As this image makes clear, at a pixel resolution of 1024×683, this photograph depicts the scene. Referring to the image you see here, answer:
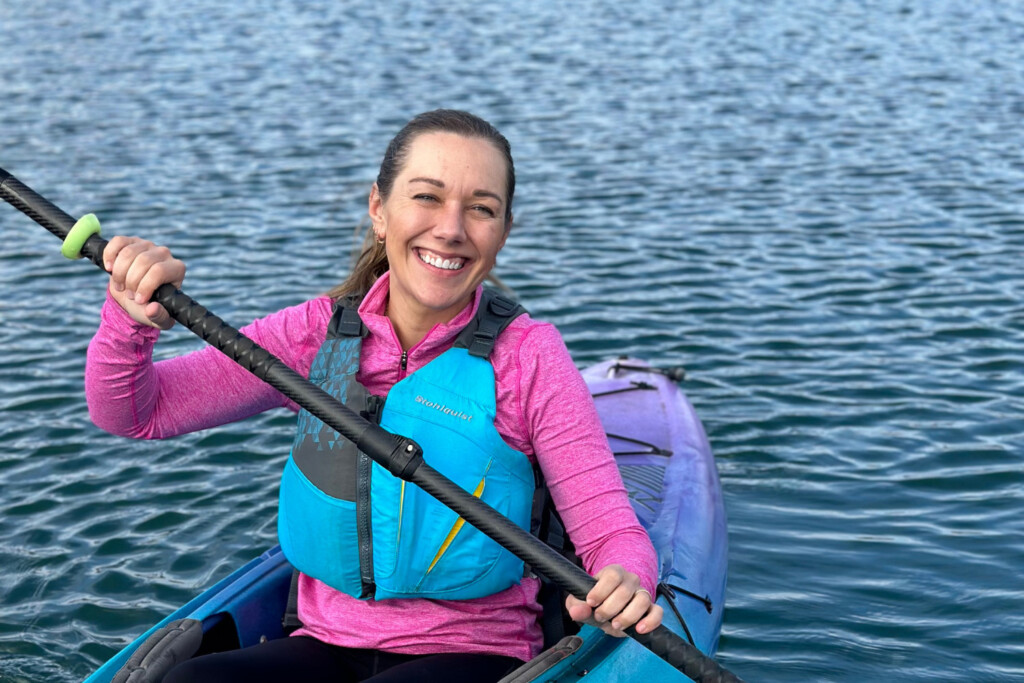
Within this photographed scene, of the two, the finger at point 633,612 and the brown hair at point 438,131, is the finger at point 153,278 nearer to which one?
the brown hair at point 438,131

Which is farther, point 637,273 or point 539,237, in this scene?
point 539,237

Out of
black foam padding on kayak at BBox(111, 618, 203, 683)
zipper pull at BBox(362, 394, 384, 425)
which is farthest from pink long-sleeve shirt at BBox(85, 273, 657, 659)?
black foam padding on kayak at BBox(111, 618, 203, 683)

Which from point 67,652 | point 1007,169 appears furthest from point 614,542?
point 1007,169

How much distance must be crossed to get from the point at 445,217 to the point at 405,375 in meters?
0.42

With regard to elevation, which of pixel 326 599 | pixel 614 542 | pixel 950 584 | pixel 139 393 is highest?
pixel 139 393

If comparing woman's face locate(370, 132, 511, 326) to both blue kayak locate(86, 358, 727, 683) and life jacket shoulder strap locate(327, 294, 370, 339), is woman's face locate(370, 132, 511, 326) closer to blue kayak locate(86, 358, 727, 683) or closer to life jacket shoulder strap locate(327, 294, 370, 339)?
life jacket shoulder strap locate(327, 294, 370, 339)

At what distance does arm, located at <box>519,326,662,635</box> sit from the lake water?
1.57 metres

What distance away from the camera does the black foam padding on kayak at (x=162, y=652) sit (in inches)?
111

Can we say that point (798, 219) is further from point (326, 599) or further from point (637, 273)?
point (326, 599)

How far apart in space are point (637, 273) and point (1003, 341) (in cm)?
225

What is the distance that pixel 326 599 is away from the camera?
292 centimetres

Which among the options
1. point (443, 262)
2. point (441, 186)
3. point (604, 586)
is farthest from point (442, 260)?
point (604, 586)

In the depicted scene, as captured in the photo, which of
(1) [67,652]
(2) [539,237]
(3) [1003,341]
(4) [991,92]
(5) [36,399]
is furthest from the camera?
(4) [991,92]

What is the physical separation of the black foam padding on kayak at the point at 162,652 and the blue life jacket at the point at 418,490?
15.4 inches
